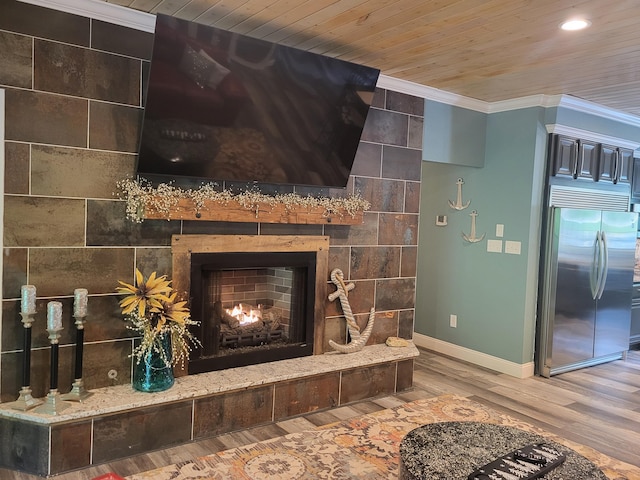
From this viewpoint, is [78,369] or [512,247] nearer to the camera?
[78,369]

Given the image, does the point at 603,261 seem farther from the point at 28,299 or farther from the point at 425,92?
the point at 28,299

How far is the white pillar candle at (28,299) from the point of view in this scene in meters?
2.54

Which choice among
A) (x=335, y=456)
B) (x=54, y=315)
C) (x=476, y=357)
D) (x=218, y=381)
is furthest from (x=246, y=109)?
(x=476, y=357)

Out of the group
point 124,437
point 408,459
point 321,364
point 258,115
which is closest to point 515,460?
point 408,459

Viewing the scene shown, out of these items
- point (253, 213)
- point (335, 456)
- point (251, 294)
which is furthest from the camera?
point (251, 294)

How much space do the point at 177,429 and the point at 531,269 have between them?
127 inches

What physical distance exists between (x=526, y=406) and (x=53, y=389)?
10.5ft

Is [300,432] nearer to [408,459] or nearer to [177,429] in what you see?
[177,429]

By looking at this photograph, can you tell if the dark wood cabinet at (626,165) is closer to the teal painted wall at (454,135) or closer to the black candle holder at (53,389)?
the teal painted wall at (454,135)

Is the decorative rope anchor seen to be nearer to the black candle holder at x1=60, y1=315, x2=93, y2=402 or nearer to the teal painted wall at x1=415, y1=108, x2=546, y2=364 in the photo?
the teal painted wall at x1=415, y1=108, x2=546, y2=364

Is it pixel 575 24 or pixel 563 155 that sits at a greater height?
pixel 575 24

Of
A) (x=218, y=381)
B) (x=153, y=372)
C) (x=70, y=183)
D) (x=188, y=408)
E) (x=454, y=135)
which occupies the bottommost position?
(x=188, y=408)

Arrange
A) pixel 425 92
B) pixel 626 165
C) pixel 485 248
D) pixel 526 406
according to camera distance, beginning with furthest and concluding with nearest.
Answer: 1. pixel 626 165
2. pixel 485 248
3. pixel 425 92
4. pixel 526 406

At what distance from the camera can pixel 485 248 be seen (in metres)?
4.83
